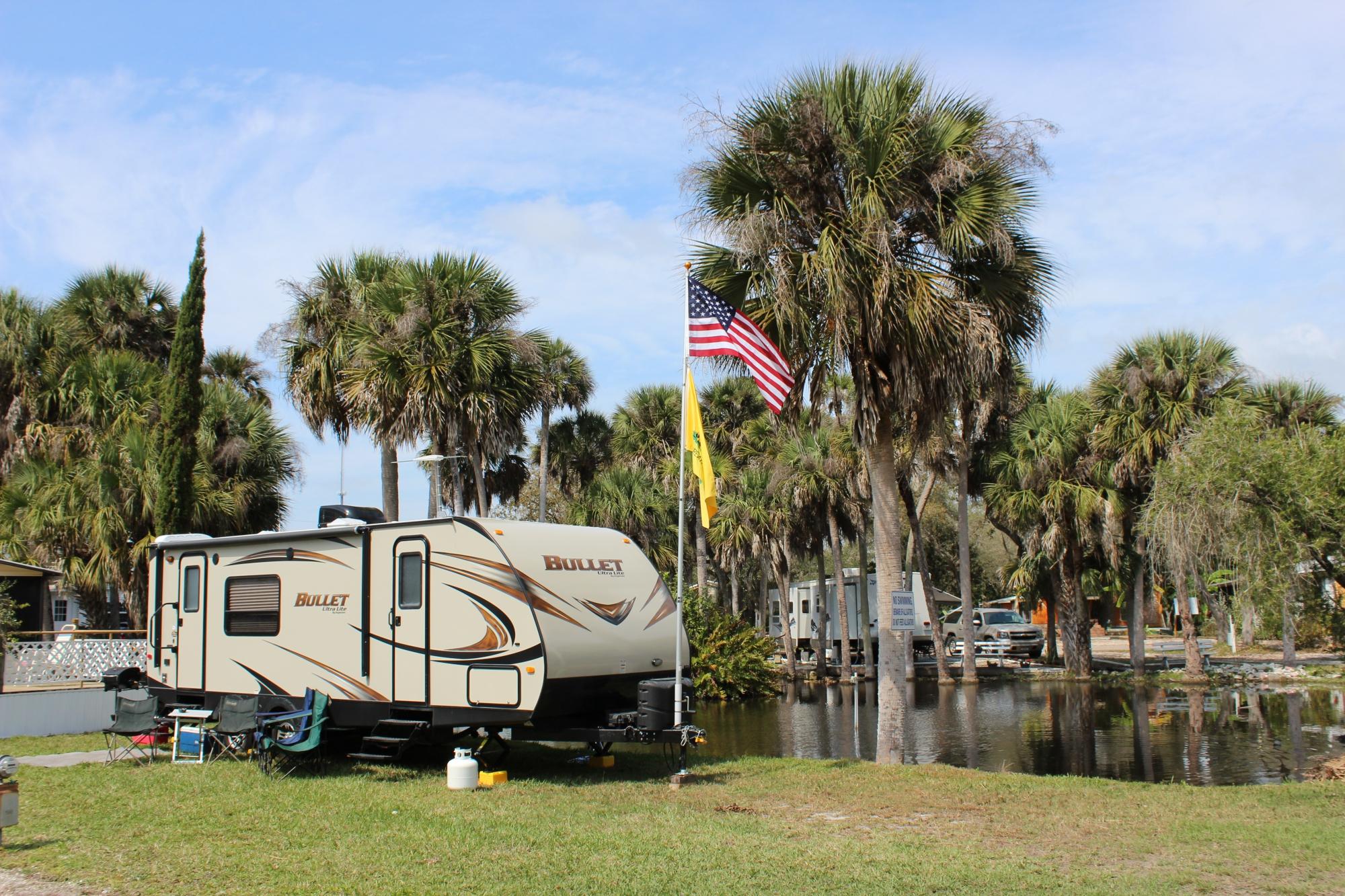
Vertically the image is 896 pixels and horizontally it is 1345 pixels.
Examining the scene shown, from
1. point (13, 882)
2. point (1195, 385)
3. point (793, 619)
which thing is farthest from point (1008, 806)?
point (793, 619)

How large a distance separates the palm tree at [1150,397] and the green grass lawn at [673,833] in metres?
19.0

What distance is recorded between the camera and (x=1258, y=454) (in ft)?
53.5

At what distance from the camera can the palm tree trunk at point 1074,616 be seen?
32.4 metres

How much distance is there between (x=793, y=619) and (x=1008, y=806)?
34.7m

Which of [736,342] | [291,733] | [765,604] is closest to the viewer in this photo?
[291,733]

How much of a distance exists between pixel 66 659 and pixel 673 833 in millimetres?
14272

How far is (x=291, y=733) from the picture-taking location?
12.2 meters

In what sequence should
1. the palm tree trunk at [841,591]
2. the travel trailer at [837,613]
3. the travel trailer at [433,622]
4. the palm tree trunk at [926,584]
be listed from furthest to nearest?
the travel trailer at [837,613] < the palm tree trunk at [841,591] < the palm tree trunk at [926,584] < the travel trailer at [433,622]

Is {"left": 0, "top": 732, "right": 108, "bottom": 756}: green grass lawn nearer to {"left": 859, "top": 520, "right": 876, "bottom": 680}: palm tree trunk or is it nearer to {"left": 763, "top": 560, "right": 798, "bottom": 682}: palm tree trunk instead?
{"left": 859, "top": 520, "right": 876, "bottom": 680}: palm tree trunk

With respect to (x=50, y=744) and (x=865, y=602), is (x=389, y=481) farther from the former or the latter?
(x=865, y=602)

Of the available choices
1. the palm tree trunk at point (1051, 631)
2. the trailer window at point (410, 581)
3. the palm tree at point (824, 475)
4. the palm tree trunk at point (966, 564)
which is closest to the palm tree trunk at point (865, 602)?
the palm tree at point (824, 475)

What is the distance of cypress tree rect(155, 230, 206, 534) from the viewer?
70.1 feet

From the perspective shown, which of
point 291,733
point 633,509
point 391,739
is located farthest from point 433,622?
point 633,509

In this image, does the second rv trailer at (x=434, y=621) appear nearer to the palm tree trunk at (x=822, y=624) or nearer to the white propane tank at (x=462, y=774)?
the white propane tank at (x=462, y=774)
